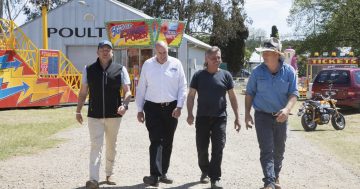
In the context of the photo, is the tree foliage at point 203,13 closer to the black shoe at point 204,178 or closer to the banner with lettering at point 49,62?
the banner with lettering at point 49,62

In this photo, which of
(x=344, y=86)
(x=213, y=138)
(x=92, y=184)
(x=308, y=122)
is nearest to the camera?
(x=92, y=184)

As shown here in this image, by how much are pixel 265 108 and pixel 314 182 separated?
152 cm

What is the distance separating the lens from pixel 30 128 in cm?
1319

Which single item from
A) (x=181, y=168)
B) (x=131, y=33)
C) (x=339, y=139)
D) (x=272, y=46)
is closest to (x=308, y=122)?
(x=339, y=139)

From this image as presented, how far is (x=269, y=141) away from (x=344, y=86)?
1255 centimetres

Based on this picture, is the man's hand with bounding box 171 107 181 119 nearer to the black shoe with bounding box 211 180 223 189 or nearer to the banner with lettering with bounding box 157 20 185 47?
the black shoe with bounding box 211 180 223 189

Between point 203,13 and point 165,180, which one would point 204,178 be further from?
point 203,13

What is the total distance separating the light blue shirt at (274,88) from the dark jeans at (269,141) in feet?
0.40

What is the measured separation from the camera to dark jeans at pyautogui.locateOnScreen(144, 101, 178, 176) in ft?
21.2

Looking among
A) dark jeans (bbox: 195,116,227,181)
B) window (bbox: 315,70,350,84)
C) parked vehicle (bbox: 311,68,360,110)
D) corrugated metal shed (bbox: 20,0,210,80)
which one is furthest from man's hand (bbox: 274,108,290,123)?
corrugated metal shed (bbox: 20,0,210,80)

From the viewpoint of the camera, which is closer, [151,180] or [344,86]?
[151,180]

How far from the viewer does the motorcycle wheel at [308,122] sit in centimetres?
1293

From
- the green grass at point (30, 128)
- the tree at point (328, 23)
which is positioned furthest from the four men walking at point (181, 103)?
the tree at point (328, 23)

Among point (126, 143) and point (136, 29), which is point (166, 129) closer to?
point (126, 143)
